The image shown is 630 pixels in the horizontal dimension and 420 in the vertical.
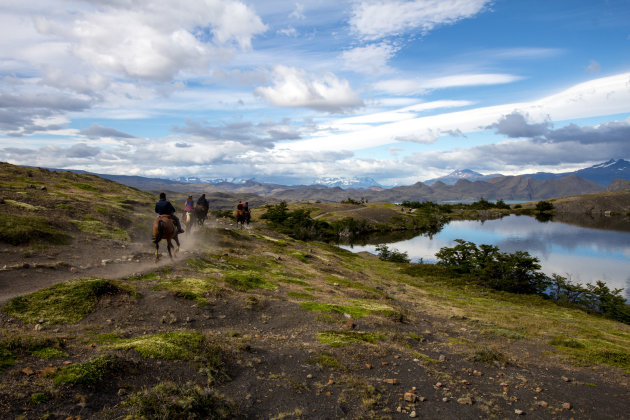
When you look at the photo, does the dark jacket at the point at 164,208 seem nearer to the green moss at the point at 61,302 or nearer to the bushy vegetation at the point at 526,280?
the green moss at the point at 61,302

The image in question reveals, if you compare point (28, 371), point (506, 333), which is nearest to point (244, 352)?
point (28, 371)

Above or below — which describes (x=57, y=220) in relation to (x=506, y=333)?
above

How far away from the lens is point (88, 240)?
25188 millimetres

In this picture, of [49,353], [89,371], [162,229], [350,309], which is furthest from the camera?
[162,229]

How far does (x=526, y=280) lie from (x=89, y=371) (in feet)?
Result: 160

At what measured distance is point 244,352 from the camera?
11.7m

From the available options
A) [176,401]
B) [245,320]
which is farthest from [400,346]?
[176,401]

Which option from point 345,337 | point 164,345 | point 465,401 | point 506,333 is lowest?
point 506,333

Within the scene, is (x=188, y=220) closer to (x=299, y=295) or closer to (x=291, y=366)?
(x=299, y=295)

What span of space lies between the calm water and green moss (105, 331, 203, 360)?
5469 cm

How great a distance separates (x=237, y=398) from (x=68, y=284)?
10077 millimetres

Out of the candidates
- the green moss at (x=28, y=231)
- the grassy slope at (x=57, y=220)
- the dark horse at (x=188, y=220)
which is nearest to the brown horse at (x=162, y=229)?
the green moss at (x=28, y=231)

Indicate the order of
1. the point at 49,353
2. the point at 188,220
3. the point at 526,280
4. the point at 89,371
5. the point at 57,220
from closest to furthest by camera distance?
the point at 89,371
the point at 49,353
the point at 57,220
the point at 188,220
the point at 526,280

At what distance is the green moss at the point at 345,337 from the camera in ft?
45.4
